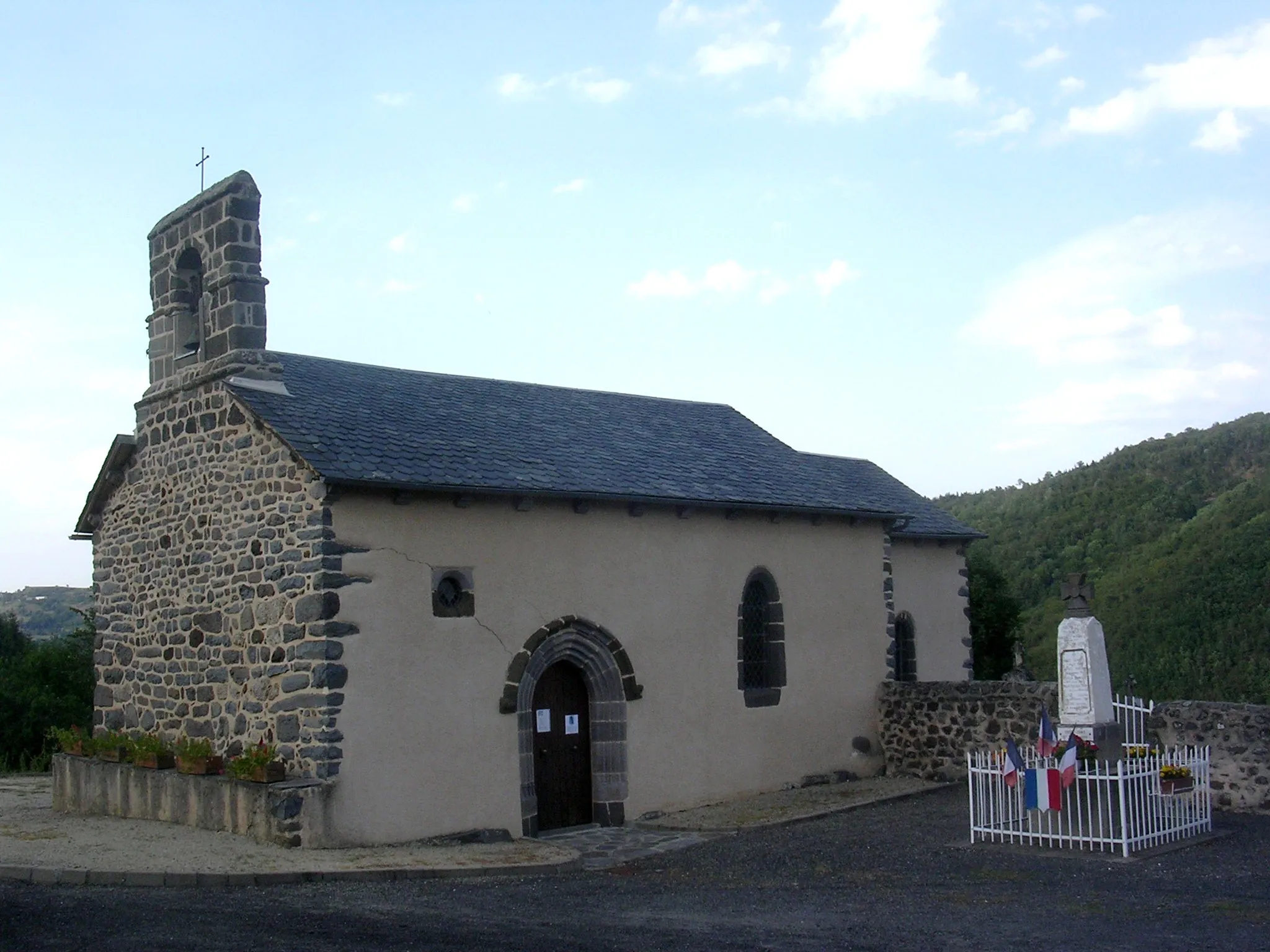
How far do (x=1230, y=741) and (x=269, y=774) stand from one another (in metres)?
10.3

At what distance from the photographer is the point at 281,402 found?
13375 mm

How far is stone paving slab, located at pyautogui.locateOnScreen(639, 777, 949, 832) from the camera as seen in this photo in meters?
14.0

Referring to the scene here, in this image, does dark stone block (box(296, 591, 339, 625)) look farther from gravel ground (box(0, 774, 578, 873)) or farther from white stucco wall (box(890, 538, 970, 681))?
white stucco wall (box(890, 538, 970, 681))

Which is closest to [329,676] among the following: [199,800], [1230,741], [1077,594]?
[199,800]

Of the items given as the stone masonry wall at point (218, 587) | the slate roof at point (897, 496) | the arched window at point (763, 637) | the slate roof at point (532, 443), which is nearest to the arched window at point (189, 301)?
the stone masonry wall at point (218, 587)

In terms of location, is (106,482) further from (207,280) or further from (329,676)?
(329,676)

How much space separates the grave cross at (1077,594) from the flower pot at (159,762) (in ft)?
32.1

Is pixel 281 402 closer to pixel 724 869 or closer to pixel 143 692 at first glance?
pixel 143 692

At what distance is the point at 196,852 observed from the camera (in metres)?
11.3

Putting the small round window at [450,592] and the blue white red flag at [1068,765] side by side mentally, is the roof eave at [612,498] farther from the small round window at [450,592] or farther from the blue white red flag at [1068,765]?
the blue white red flag at [1068,765]

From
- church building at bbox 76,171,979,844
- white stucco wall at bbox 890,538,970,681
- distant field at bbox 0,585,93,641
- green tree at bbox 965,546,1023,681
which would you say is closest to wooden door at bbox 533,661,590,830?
church building at bbox 76,171,979,844

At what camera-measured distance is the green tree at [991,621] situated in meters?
28.7

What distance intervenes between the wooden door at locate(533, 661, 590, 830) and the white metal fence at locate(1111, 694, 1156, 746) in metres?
6.10

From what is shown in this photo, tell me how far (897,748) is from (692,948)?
10.5 meters
